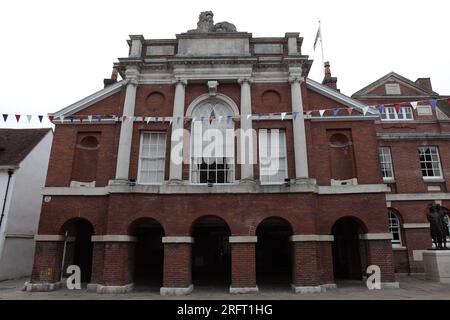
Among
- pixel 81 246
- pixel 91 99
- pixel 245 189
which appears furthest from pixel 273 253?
pixel 91 99

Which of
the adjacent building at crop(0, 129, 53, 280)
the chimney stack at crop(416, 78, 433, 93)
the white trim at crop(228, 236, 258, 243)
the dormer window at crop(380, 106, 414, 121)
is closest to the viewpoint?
the white trim at crop(228, 236, 258, 243)

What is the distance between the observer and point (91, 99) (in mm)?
15539

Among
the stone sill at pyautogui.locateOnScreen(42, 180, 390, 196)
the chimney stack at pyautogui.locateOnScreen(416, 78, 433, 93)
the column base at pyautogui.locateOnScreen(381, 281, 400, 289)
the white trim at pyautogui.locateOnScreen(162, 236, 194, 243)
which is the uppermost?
the chimney stack at pyautogui.locateOnScreen(416, 78, 433, 93)

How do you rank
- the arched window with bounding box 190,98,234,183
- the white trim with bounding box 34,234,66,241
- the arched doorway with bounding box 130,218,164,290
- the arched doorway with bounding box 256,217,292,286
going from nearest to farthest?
the white trim with bounding box 34,234,66,241 < the arched window with bounding box 190,98,234,183 < the arched doorway with bounding box 130,218,164,290 < the arched doorway with bounding box 256,217,292,286

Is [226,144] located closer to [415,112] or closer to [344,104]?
[344,104]

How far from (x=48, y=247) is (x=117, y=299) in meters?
4.66

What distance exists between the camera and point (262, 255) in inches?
728

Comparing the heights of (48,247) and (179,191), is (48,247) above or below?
below

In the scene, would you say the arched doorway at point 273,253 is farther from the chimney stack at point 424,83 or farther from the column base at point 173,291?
the chimney stack at point 424,83

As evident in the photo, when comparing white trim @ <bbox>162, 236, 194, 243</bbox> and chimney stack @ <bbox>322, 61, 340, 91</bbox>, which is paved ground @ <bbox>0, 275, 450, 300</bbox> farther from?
chimney stack @ <bbox>322, 61, 340, 91</bbox>

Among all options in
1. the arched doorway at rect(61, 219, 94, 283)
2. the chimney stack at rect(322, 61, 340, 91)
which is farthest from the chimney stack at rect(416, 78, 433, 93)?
the arched doorway at rect(61, 219, 94, 283)

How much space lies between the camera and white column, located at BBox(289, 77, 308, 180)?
1371 cm

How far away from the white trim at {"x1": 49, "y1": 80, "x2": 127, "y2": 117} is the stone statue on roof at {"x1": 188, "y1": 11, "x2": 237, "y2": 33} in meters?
4.69

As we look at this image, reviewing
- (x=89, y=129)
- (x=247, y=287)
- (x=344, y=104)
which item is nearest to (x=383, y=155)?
(x=344, y=104)
